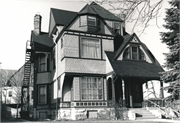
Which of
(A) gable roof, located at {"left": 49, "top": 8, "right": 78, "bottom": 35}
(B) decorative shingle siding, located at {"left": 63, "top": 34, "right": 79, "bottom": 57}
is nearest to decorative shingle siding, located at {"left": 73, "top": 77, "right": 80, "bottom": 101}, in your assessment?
(B) decorative shingle siding, located at {"left": 63, "top": 34, "right": 79, "bottom": 57}

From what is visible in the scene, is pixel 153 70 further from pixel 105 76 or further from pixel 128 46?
pixel 105 76

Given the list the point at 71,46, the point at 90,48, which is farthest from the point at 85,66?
the point at 71,46

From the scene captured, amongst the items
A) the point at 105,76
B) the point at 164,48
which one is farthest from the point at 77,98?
the point at 164,48

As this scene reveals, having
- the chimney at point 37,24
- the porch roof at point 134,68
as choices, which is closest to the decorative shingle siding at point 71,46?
the porch roof at point 134,68

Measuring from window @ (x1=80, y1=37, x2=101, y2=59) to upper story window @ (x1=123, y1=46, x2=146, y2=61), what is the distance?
2.74 m

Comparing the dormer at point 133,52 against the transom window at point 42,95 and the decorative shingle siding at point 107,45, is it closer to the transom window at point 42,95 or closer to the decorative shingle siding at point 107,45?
the decorative shingle siding at point 107,45

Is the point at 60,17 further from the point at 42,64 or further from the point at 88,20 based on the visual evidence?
the point at 42,64

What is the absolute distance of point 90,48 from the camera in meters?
21.1

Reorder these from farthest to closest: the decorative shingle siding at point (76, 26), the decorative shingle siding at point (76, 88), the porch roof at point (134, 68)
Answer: the decorative shingle siding at point (76, 26), the porch roof at point (134, 68), the decorative shingle siding at point (76, 88)

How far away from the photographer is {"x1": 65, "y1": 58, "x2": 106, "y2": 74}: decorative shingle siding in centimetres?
1992

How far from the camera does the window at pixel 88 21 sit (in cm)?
2122

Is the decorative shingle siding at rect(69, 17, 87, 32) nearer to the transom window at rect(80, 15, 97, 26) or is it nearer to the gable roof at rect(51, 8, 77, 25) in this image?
the transom window at rect(80, 15, 97, 26)

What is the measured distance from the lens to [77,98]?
19438mm

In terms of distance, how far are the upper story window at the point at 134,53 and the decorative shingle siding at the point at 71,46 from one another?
16.1ft
